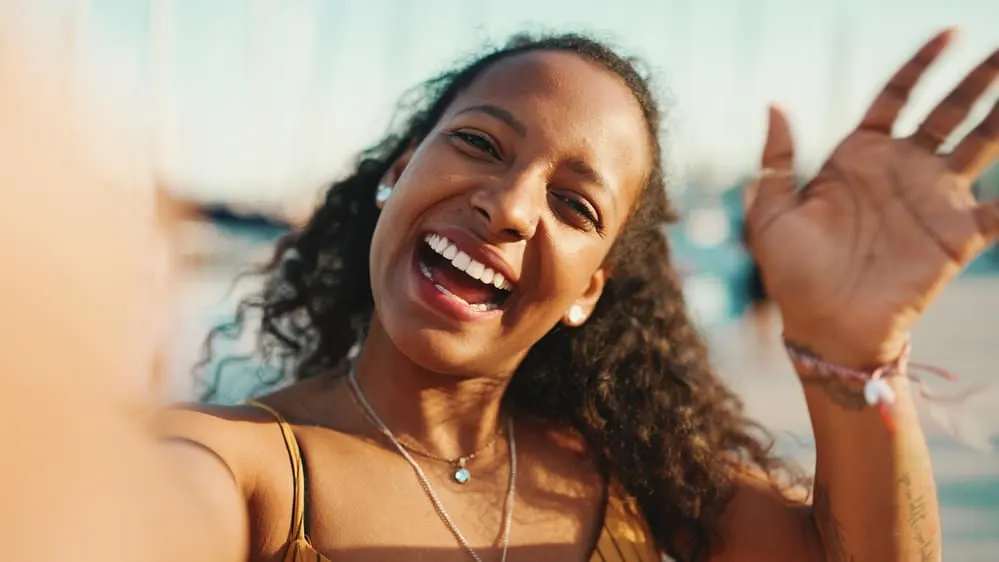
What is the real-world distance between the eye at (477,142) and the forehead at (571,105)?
81mm

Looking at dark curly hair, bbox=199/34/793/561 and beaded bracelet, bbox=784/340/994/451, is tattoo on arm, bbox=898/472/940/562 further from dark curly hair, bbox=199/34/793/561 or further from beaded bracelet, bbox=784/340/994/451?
dark curly hair, bbox=199/34/793/561

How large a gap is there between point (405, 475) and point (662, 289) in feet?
3.29

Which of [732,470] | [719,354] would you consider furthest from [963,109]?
[719,354]

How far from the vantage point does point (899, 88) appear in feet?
6.26

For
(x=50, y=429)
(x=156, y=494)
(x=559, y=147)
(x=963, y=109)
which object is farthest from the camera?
(x=559, y=147)

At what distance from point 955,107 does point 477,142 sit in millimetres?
972

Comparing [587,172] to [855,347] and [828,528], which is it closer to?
[855,347]

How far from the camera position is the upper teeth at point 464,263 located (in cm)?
201

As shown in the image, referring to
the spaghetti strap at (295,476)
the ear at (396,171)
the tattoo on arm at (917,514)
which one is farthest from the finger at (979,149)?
the spaghetti strap at (295,476)

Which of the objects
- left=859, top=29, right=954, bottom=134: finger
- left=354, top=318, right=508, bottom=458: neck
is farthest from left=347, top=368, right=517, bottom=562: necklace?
left=859, top=29, right=954, bottom=134: finger

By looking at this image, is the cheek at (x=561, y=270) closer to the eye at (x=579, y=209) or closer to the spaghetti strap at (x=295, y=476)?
the eye at (x=579, y=209)

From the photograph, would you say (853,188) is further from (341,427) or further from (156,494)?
(156,494)

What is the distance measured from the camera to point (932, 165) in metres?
1.87

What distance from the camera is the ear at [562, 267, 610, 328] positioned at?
2.38 m
